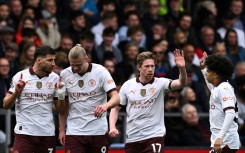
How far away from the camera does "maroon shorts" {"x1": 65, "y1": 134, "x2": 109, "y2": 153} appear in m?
14.8

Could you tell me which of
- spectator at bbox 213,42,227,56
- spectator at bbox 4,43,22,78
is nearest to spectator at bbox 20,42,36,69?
spectator at bbox 4,43,22,78

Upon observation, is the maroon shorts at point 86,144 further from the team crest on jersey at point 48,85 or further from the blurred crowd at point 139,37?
the blurred crowd at point 139,37

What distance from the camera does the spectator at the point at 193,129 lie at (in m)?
18.6

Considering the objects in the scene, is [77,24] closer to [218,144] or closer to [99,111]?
[99,111]

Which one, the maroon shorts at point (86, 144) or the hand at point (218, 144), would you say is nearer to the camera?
the hand at point (218, 144)

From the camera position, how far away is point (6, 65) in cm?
1827

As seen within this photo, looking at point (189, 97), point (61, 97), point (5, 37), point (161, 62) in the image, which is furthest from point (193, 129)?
point (61, 97)

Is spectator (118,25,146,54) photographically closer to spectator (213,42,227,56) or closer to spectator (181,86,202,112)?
spectator (213,42,227,56)

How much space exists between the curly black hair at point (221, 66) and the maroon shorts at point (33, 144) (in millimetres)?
2952

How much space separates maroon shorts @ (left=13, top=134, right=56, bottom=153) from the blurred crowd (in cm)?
309

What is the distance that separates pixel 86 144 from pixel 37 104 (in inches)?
37.6

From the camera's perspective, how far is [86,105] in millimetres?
14859

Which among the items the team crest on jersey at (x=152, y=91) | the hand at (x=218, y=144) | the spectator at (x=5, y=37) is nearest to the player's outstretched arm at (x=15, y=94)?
the team crest on jersey at (x=152, y=91)

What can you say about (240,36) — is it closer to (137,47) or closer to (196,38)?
(196,38)
